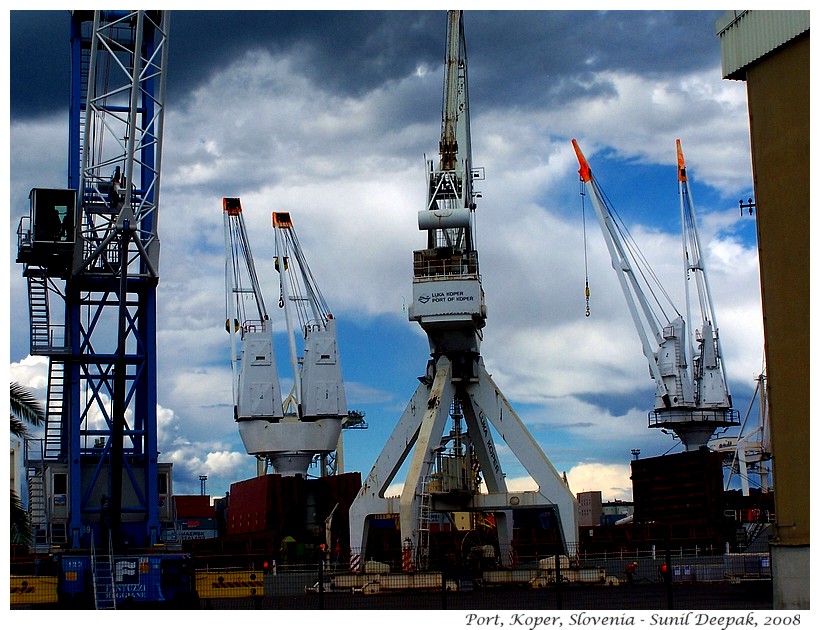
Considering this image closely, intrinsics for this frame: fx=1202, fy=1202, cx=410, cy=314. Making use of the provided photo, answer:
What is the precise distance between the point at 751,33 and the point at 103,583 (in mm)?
22389

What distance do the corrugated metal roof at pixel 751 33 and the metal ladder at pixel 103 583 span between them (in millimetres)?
20787

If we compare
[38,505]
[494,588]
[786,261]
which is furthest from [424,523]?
[786,261]

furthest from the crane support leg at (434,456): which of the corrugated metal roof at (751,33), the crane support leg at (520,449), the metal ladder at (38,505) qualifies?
the corrugated metal roof at (751,33)

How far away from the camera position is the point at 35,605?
107 ft

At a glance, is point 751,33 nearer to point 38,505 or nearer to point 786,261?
point 786,261

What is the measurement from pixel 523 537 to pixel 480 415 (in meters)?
19.6

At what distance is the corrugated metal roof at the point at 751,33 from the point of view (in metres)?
27.8

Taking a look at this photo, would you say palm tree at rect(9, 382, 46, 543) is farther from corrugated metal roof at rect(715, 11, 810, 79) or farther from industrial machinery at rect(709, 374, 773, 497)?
industrial machinery at rect(709, 374, 773, 497)

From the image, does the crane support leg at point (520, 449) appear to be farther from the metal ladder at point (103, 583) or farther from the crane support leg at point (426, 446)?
the metal ladder at point (103, 583)

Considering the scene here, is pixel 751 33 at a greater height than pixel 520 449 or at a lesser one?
greater

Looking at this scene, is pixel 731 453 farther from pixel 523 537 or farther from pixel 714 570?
pixel 714 570

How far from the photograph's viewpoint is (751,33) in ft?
95.3

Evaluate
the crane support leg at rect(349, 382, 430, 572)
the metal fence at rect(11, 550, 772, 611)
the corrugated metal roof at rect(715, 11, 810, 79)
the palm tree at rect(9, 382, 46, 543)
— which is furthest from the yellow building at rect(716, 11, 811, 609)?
the crane support leg at rect(349, 382, 430, 572)
